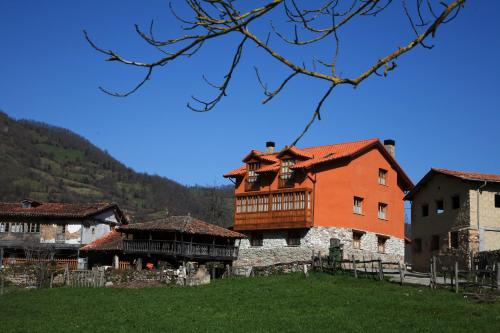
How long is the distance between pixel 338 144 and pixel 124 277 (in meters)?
19.2

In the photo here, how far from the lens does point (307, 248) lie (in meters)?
41.8

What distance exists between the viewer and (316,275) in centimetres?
3391

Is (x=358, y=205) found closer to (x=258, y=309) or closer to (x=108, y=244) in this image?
(x=108, y=244)

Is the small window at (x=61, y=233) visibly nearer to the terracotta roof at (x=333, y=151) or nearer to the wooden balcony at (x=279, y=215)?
the wooden balcony at (x=279, y=215)

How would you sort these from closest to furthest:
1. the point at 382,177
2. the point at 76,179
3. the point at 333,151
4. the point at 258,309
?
1. the point at 258,309
2. the point at 333,151
3. the point at 382,177
4. the point at 76,179

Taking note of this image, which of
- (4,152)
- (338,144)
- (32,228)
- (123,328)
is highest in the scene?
(4,152)

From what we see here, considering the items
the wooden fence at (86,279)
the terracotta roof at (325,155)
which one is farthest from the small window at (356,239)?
the wooden fence at (86,279)

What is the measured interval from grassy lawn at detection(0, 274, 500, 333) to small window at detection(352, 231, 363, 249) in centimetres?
1086

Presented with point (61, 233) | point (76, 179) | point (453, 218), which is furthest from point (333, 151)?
point (76, 179)

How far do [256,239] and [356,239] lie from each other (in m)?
6.90

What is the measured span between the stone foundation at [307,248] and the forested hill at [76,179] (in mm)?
70508

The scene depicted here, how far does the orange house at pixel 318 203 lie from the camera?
42.2m

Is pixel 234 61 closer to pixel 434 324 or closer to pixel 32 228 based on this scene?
pixel 434 324

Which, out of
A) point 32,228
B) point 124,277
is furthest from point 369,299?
point 32,228
